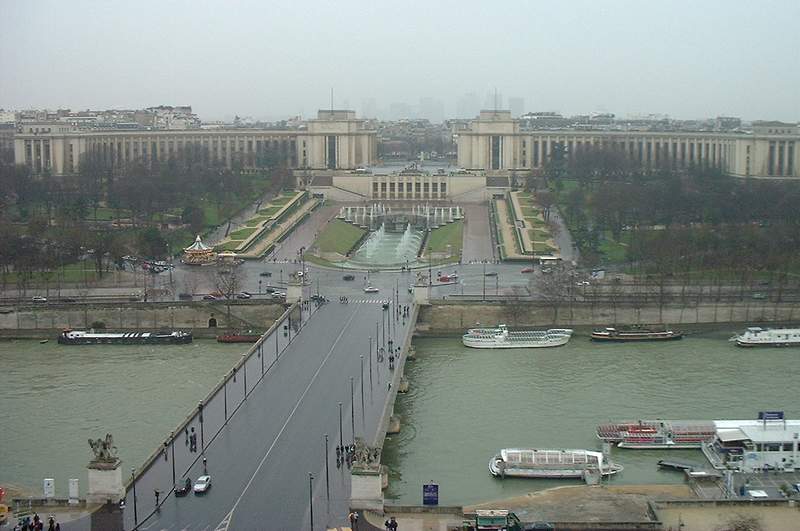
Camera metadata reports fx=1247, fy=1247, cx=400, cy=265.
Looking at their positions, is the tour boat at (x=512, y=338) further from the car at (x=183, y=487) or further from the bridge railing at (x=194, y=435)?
the car at (x=183, y=487)

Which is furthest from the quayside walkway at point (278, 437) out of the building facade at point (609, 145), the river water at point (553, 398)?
the building facade at point (609, 145)

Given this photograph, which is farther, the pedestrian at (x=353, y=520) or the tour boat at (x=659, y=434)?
the tour boat at (x=659, y=434)

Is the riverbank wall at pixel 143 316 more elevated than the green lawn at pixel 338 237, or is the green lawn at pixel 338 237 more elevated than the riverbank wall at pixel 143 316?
the green lawn at pixel 338 237

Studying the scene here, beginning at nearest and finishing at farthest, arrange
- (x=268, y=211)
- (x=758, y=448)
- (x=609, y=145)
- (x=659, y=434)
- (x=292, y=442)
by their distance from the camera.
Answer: (x=292, y=442)
(x=758, y=448)
(x=659, y=434)
(x=268, y=211)
(x=609, y=145)

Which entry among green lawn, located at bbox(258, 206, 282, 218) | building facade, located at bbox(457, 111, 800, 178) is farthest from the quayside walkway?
building facade, located at bbox(457, 111, 800, 178)

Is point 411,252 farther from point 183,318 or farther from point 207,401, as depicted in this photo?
point 207,401

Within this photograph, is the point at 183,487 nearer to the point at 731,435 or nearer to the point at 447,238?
the point at 731,435

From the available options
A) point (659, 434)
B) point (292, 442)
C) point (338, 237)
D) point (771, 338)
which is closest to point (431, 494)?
point (292, 442)
